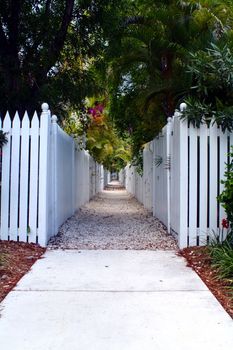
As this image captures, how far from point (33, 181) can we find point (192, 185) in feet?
8.73

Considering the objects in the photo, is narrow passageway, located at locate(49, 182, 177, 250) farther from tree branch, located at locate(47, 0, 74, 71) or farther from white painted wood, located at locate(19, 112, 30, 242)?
tree branch, located at locate(47, 0, 74, 71)

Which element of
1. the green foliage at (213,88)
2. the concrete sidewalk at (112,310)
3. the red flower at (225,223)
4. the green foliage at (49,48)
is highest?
the green foliage at (49,48)

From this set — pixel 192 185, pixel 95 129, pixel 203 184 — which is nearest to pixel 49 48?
pixel 192 185

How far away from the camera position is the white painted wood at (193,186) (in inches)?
284

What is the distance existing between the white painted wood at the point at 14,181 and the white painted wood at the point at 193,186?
2.90 m

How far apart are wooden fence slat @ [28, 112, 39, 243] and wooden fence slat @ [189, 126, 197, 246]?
2.57m

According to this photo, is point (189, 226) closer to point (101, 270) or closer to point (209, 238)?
point (209, 238)

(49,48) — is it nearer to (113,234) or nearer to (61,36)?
(61,36)

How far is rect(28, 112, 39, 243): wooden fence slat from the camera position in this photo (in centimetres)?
740

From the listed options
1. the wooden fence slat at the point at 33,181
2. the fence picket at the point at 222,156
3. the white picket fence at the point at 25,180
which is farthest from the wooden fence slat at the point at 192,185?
the wooden fence slat at the point at 33,181

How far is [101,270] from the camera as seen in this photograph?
5953 millimetres

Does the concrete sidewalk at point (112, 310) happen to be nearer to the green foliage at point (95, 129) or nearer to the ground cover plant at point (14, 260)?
the ground cover plant at point (14, 260)

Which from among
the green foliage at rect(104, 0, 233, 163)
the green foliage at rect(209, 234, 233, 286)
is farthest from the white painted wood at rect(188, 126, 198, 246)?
the green foliage at rect(104, 0, 233, 163)

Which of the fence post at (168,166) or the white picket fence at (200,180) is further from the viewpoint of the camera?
the fence post at (168,166)
